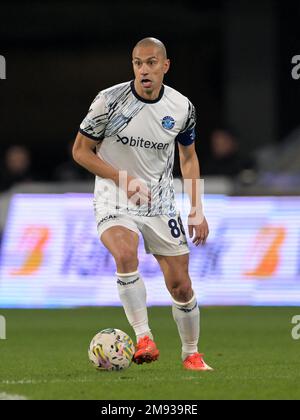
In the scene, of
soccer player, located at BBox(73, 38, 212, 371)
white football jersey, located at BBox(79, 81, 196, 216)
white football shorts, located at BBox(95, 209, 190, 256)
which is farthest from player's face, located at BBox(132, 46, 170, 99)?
white football shorts, located at BBox(95, 209, 190, 256)

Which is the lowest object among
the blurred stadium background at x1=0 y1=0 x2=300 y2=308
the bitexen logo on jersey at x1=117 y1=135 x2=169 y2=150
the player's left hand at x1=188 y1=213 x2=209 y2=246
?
the blurred stadium background at x1=0 y1=0 x2=300 y2=308

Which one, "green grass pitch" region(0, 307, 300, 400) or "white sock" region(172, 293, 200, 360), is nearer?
"green grass pitch" region(0, 307, 300, 400)

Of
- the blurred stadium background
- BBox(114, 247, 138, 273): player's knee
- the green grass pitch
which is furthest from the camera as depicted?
the blurred stadium background

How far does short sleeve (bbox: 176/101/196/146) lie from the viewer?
10.8m

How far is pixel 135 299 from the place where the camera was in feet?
34.3

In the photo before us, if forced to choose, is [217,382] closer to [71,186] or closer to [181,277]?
[181,277]

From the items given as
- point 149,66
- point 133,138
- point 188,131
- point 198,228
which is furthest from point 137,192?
point 149,66

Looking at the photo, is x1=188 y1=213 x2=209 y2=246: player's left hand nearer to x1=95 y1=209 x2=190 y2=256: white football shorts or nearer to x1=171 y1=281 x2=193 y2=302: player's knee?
x1=95 y1=209 x2=190 y2=256: white football shorts

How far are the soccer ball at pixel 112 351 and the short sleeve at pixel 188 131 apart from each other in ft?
4.96

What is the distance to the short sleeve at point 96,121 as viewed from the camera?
34.4 feet

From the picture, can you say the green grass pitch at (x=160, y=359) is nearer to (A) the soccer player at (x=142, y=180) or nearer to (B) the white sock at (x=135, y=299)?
(B) the white sock at (x=135, y=299)

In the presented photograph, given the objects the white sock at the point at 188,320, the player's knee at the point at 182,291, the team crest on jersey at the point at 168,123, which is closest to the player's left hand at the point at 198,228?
the player's knee at the point at 182,291
